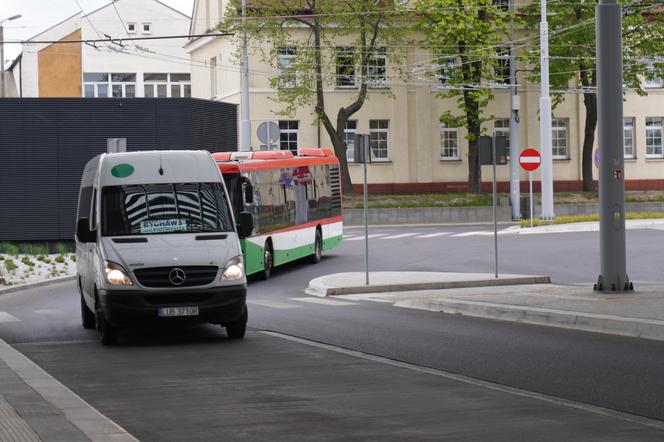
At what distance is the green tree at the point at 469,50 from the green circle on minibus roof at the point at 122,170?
39.9 meters

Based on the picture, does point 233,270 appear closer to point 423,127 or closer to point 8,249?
point 8,249

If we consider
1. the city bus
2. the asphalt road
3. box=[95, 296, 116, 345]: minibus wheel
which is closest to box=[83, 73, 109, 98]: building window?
the city bus

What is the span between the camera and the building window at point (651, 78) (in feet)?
199

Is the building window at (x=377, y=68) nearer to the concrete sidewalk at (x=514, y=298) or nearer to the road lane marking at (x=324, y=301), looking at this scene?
the concrete sidewalk at (x=514, y=298)

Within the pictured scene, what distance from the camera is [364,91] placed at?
191ft

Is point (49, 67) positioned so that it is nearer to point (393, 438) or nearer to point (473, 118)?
point (473, 118)

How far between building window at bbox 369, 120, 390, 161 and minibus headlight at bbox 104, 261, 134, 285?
4862cm

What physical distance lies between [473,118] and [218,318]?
44.1m

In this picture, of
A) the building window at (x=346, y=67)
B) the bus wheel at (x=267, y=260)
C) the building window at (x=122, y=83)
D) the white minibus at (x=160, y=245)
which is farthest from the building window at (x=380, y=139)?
the white minibus at (x=160, y=245)

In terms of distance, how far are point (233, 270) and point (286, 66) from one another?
147 feet

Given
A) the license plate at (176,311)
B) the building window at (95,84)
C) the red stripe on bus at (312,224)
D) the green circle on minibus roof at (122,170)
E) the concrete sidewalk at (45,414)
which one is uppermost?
the building window at (95,84)

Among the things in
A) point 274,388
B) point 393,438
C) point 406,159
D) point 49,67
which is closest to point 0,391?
point 274,388

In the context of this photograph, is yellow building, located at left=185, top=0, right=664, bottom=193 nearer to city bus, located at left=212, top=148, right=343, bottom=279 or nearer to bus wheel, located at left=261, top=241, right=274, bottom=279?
city bus, located at left=212, top=148, right=343, bottom=279

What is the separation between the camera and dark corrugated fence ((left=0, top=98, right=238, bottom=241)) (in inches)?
1588
